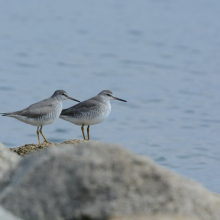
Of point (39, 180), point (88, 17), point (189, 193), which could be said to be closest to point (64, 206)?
point (39, 180)

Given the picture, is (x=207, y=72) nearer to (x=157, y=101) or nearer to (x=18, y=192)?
(x=157, y=101)

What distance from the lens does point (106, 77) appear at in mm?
24531

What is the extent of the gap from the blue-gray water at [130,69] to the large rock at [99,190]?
23.5 feet

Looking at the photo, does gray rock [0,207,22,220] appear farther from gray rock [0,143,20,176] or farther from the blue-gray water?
the blue-gray water

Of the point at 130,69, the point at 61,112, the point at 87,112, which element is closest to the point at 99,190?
the point at 87,112

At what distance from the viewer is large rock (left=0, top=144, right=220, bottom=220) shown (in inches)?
239

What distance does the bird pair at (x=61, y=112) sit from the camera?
38.3 feet

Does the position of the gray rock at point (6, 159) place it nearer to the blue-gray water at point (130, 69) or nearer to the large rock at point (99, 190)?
the large rock at point (99, 190)

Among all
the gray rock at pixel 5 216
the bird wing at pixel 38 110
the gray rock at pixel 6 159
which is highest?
the gray rock at pixel 5 216

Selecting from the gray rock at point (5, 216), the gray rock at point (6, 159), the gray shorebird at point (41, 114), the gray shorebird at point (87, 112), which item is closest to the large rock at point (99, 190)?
the gray rock at point (5, 216)

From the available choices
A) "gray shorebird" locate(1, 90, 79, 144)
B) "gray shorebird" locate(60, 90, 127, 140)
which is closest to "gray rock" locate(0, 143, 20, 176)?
"gray shorebird" locate(1, 90, 79, 144)

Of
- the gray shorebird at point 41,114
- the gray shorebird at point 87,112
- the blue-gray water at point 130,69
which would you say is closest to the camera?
the gray shorebird at point 41,114

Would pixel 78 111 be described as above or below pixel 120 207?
below

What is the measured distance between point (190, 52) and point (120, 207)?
22513mm
